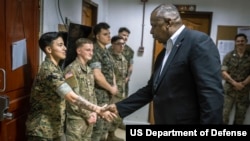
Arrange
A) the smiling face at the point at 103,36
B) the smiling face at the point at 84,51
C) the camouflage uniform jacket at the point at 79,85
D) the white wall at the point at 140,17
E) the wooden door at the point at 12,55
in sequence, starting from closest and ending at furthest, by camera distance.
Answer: the wooden door at the point at 12,55
the camouflage uniform jacket at the point at 79,85
the smiling face at the point at 84,51
the smiling face at the point at 103,36
the white wall at the point at 140,17

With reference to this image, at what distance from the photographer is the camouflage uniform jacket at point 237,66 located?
11.6ft

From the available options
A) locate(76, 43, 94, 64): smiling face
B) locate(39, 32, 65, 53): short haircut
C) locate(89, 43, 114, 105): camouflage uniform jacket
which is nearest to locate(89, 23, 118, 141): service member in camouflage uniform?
locate(89, 43, 114, 105): camouflage uniform jacket

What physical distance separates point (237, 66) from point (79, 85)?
96.6 inches

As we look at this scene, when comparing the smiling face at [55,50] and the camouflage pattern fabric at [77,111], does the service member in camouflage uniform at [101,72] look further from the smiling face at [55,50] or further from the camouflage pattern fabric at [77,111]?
the smiling face at [55,50]

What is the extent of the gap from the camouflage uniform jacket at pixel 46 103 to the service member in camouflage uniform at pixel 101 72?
2.72ft

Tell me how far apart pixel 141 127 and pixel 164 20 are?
0.62 meters

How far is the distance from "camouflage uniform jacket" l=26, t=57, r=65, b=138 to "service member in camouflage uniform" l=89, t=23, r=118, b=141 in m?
0.83

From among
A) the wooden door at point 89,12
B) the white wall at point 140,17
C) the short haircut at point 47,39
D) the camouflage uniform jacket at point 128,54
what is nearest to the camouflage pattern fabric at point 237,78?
the white wall at point 140,17

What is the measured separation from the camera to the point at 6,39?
162cm

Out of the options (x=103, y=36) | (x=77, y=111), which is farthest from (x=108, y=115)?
(x=103, y=36)

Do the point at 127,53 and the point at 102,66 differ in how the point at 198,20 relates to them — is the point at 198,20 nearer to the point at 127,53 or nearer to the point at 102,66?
the point at 127,53

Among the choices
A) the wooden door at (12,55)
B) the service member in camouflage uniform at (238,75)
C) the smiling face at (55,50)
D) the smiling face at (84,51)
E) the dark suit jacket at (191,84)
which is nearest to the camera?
the dark suit jacket at (191,84)

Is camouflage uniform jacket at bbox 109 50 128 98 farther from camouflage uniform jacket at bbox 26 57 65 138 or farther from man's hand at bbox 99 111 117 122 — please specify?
camouflage uniform jacket at bbox 26 57 65 138

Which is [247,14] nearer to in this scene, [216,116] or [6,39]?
[216,116]
